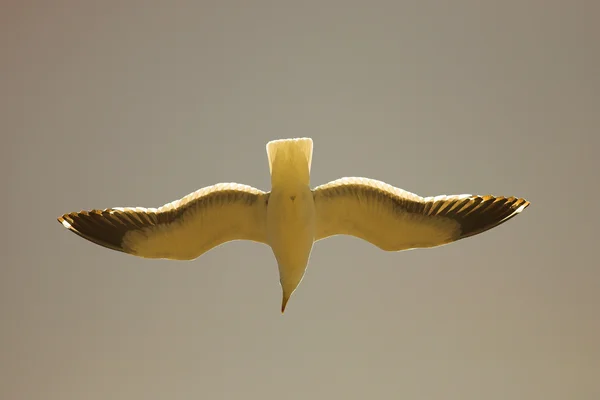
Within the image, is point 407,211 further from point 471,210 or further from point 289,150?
point 289,150

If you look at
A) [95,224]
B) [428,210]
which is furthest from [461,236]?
[95,224]

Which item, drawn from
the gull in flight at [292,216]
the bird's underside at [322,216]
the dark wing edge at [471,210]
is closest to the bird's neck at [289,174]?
the gull in flight at [292,216]

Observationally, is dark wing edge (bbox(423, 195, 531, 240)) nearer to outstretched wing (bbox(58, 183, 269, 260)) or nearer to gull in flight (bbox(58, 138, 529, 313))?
gull in flight (bbox(58, 138, 529, 313))

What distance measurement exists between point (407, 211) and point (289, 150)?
2.70ft

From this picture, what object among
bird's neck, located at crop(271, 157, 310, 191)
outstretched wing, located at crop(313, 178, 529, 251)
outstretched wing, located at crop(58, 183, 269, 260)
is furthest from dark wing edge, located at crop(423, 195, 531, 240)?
outstretched wing, located at crop(58, 183, 269, 260)

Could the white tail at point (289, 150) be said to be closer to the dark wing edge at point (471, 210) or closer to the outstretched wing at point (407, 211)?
the outstretched wing at point (407, 211)

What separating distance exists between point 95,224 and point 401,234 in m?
1.91

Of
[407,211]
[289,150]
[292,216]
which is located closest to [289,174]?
[289,150]

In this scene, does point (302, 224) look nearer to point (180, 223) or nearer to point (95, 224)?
point (180, 223)

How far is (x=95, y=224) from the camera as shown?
5219 millimetres

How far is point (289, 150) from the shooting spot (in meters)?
5.04

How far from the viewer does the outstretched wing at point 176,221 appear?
17.0ft

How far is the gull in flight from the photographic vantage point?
5.06 m

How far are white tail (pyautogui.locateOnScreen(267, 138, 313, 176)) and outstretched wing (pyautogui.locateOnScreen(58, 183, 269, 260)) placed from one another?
0.29 meters
